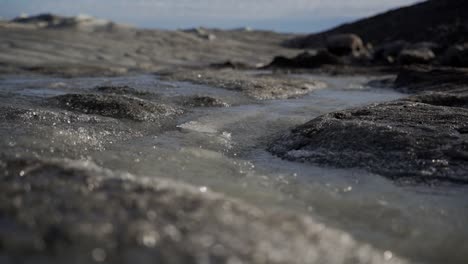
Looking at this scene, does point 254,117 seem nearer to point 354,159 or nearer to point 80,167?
point 354,159

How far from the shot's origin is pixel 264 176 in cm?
163

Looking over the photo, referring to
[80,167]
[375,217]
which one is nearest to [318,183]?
[375,217]

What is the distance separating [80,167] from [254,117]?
1.81 metres

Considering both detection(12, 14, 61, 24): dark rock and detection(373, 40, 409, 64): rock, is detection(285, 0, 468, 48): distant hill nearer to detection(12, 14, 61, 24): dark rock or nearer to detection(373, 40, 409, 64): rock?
detection(373, 40, 409, 64): rock

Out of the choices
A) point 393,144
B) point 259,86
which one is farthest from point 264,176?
point 259,86

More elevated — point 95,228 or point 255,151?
point 95,228

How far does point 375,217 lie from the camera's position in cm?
127

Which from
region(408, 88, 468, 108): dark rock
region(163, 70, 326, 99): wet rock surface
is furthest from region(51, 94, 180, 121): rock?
region(408, 88, 468, 108): dark rock

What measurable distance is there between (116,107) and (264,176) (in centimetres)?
141

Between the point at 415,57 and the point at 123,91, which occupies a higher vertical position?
the point at 415,57

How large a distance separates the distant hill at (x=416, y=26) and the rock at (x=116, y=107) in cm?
1141

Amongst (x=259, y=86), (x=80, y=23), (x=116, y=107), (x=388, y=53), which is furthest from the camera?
(x=80, y=23)

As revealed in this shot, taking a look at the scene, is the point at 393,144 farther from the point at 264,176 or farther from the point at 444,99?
the point at 444,99

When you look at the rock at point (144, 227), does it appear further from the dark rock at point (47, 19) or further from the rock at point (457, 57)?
the dark rock at point (47, 19)
